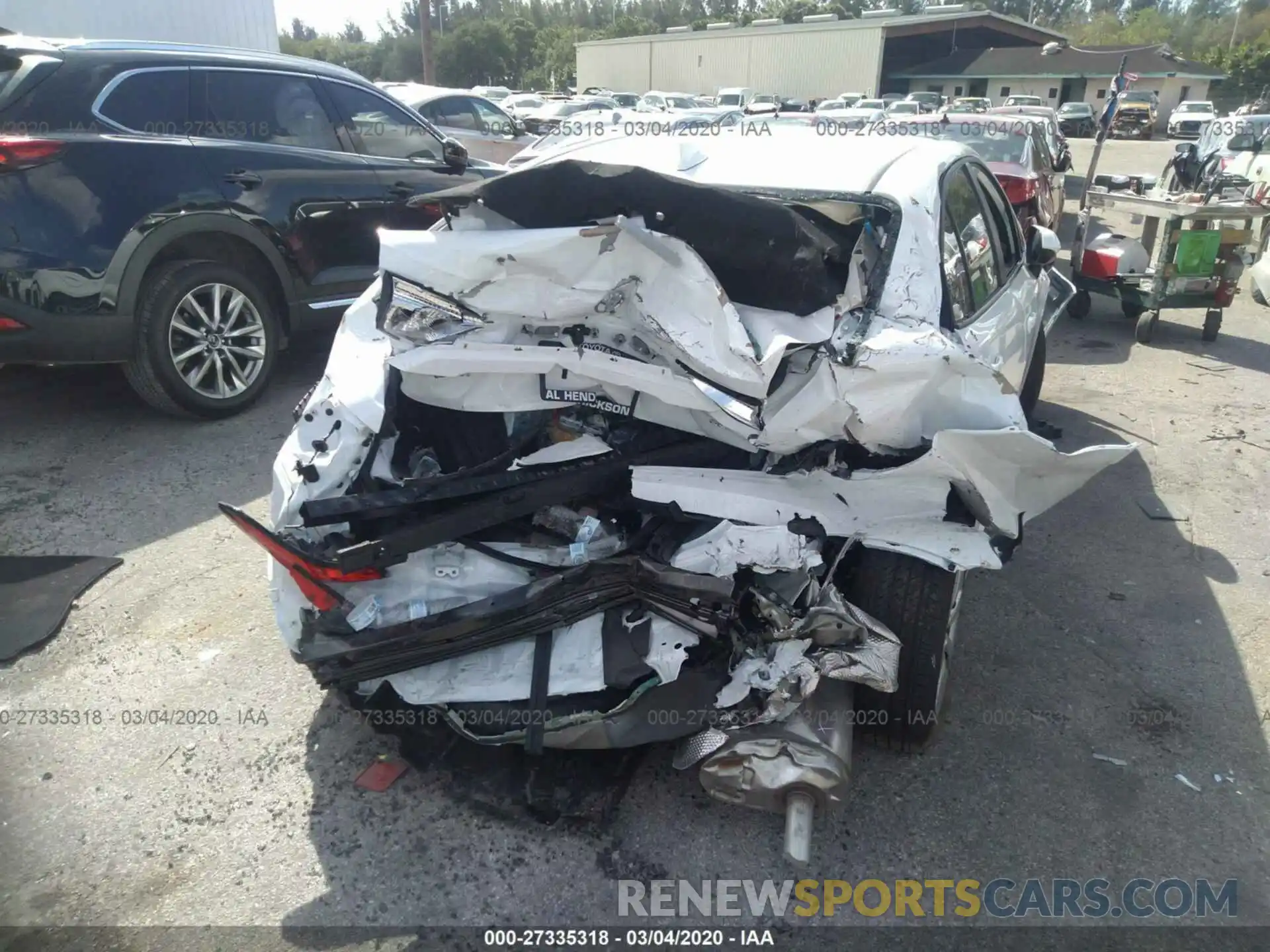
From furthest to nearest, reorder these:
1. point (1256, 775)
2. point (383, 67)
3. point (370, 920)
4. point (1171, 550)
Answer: point (383, 67) < point (1171, 550) < point (1256, 775) < point (370, 920)

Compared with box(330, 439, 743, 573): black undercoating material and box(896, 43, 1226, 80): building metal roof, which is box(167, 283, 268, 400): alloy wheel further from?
box(896, 43, 1226, 80): building metal roof

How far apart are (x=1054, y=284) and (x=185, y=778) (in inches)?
218

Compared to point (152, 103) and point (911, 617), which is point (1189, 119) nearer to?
point (152, 103)

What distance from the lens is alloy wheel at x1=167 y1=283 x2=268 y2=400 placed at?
4.99m

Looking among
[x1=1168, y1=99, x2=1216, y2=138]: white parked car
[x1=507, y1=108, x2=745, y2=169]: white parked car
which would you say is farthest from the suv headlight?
[x1=1168, y1=99, x2=1216, y2=138]: white parked car

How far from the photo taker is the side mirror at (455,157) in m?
6.12

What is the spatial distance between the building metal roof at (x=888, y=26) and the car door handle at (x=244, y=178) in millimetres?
46369

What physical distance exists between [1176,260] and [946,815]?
6352 millimetres

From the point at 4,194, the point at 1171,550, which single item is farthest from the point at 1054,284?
the point at 4,194

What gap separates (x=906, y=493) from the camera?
259 cm

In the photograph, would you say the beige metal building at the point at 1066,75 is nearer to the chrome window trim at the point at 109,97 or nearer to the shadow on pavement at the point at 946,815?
the chrome window trim at the point at 109,97

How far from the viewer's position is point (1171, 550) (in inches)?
165

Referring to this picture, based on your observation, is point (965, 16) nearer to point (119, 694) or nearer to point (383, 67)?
point (383, 67)

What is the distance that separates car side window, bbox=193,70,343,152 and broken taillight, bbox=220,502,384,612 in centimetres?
385
